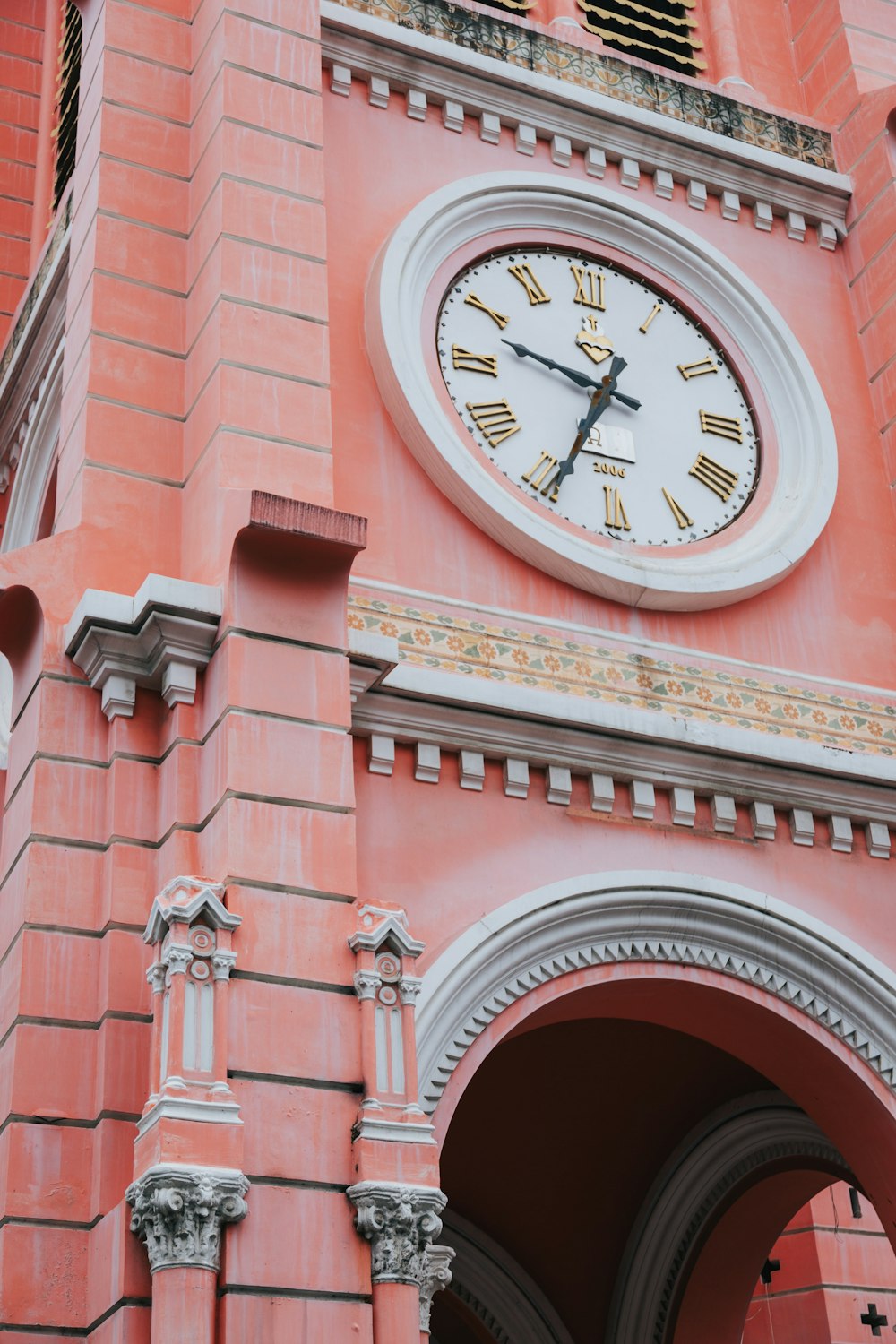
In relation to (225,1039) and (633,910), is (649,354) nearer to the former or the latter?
(633,910)

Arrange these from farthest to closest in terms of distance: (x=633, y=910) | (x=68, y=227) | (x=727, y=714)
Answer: (x=68, y=227), (x=727, y=714), (x=633, y=910)

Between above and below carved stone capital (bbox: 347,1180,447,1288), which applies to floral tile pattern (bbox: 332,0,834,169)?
above

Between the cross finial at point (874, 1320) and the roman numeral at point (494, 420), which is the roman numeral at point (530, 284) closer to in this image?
the roman numeral at point (494, 420)

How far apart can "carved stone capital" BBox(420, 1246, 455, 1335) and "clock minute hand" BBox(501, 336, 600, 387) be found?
5418 mm

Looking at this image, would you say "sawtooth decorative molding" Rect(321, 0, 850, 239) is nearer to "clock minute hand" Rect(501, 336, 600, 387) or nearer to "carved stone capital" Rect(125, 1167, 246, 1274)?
"clock minute hand" Rect(501, 336, 600, 387)

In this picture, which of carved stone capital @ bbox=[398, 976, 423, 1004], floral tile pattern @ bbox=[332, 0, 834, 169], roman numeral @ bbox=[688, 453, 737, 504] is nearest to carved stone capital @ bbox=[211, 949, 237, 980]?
carved stone capital @ bbox=[398, 976, 423, 1004]

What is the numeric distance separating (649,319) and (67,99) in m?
5.18

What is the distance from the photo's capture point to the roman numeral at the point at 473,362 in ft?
36.1

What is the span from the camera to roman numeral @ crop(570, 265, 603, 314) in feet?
38.3

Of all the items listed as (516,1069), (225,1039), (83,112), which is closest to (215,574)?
(225,1039)

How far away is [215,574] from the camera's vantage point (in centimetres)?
877

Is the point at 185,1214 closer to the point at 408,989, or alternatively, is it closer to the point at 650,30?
the point at 408,989

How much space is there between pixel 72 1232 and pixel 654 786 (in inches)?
150

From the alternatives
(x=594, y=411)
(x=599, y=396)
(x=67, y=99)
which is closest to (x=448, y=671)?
(x=594, y=411)
